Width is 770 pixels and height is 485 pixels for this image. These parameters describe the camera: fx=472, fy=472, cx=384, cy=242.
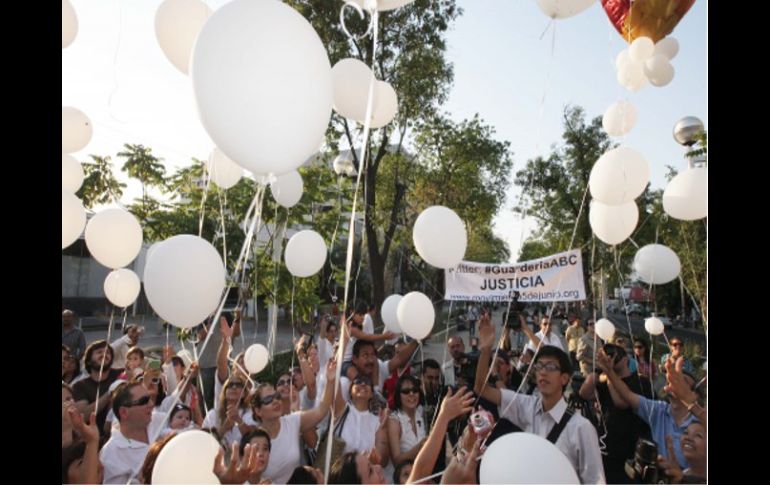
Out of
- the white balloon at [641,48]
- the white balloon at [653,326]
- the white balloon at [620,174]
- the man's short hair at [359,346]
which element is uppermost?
the white balloon at [641,48]

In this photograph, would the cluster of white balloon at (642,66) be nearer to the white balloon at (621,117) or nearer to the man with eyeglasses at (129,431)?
the white balloon at (621,117)

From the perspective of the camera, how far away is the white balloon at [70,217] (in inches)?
118

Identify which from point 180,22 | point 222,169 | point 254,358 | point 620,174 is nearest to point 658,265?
point 620,174

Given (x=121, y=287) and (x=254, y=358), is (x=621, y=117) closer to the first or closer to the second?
(x=254, y=358)

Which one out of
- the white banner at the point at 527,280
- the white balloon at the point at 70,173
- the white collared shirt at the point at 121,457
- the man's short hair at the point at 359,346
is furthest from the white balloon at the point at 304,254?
the white collared shirt at the point at 121,457

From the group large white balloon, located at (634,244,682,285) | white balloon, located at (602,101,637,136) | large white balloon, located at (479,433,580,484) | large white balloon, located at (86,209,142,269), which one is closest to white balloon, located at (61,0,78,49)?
large white balloon, located at (86,209,142,269)

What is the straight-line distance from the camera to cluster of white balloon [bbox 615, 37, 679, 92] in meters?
3.13

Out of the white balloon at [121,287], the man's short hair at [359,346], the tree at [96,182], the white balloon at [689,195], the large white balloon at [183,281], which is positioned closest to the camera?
the large white balloon at [183,281]

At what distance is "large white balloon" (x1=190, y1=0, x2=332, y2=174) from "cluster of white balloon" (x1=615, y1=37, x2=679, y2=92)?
95.5 inches

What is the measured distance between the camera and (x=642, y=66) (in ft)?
10.6

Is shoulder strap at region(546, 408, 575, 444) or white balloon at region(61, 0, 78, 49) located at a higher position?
white balloon at region(61, 0, 78, 49)

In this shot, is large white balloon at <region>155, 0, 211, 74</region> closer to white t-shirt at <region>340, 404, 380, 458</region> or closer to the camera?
white t-shirt at <region>340, 404, 380, 458</region>
